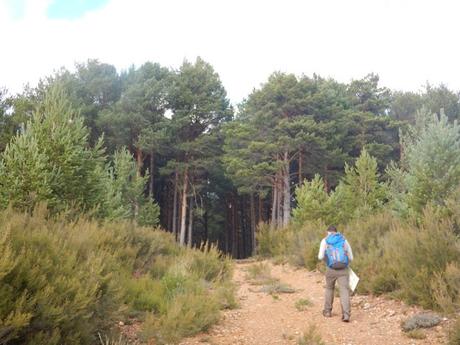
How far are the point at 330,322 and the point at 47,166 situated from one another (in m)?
9.20

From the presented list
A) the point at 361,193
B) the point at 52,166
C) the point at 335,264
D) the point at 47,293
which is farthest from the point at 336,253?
the point at 361,193

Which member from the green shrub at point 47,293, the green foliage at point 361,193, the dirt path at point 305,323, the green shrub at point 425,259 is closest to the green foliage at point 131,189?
the green foliage at point 361,193

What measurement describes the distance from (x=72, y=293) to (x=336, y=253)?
219 inches

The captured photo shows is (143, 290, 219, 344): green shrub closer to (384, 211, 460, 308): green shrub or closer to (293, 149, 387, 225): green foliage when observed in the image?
(384, 211, 460, 308): green shrub

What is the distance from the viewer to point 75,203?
13648mm

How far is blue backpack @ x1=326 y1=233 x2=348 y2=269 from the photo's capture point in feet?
28.5

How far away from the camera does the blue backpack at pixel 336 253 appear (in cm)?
868

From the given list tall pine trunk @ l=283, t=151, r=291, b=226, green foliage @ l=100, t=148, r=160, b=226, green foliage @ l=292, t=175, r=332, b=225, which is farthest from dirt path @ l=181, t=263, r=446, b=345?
tall pine trunk @ l=283, t=151, r=291, b=226

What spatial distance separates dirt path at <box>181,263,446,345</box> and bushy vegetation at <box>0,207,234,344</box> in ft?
1.55

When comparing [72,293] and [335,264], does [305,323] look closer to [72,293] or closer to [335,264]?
[335,264]

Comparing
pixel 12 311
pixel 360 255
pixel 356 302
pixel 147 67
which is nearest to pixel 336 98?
pixel 147 67

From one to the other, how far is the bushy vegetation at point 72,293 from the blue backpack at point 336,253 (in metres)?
2.29

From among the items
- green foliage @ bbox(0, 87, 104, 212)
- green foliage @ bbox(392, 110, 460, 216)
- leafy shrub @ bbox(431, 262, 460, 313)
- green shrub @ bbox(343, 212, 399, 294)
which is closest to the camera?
leafy shrub @ bbox(431, 262, 460, 313)

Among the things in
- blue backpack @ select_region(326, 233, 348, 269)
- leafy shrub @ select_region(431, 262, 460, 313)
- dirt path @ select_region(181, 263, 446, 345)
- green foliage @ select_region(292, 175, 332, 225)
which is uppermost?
green foliage @ select_region(292, 175, 332, 225)
